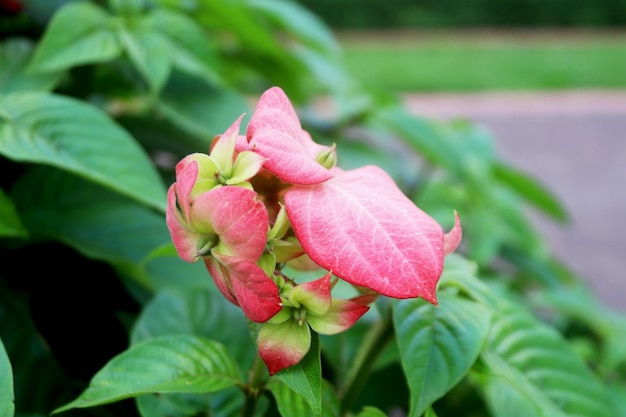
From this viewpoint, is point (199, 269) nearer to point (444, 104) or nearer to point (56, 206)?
point (56, 206)

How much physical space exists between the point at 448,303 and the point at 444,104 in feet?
17.5

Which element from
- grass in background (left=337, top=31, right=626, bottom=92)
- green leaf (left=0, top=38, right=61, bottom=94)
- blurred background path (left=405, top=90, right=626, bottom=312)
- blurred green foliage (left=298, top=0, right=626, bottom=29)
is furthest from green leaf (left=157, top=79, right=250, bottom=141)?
blurred green foliage (left=298, top=0, right=626, bottom=29)

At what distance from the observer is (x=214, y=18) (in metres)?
1.20

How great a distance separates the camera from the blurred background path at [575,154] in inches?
145

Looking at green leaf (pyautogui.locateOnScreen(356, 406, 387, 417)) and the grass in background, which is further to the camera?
the grass in background

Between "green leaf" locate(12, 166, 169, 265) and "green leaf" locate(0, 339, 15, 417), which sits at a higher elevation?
"green leaf" locate(0, 339, 15, 417)

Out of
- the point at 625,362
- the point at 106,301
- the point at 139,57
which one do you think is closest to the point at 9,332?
the point at 106,301

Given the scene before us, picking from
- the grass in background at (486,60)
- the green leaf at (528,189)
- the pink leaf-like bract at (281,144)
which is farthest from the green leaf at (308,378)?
the grass in background at (486,60)

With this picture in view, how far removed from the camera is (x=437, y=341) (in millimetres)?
546

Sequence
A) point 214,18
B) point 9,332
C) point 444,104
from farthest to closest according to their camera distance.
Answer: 1. point 444,104
2. point 214,18
3. point 9,332

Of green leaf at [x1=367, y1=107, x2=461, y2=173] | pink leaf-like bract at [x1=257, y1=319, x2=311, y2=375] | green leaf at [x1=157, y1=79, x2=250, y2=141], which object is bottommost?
green leaf at [x1=367, y1=107, x2=461, y2=173]

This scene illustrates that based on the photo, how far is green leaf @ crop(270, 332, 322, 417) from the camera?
1.49ft

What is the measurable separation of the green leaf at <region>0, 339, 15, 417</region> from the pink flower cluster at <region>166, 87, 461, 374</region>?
0.44 ft

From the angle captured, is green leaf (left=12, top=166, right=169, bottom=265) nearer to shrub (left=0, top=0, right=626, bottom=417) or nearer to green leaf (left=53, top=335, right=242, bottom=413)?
shrub (left=0, top=0, right=626, bottom=417)
